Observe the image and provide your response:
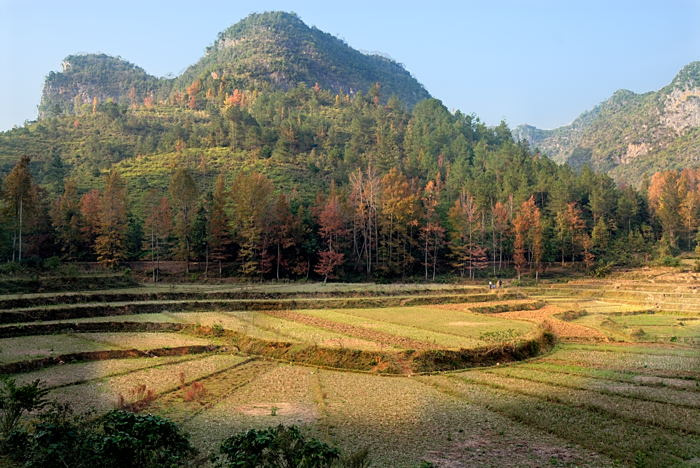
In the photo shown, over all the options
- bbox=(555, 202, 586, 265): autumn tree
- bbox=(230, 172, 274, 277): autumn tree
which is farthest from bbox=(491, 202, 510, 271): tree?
bbox=(230, 172, 274, 277): autumn tree

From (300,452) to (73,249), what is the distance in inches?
1947

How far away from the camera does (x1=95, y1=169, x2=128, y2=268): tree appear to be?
157ft

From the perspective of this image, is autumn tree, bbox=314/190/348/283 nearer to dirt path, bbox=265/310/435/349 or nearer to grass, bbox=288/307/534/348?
grass, bbox=288/307/534/348

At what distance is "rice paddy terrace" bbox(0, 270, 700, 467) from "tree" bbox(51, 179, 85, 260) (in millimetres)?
22944

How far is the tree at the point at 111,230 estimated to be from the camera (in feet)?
157

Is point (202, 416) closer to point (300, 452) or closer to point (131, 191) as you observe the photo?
point (300, 452)

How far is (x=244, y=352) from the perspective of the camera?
20.4 metres

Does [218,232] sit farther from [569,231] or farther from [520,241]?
[569,231]

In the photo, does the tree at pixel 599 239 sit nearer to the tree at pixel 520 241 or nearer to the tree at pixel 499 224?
the tree at pixel 520 241

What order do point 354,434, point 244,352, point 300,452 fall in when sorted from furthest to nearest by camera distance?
point 244,352
point 354,434
point 300,452

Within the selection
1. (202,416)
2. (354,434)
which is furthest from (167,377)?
(354,434)

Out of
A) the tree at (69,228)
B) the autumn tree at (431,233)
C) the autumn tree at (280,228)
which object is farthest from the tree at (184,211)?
the autumn tree at (431,233)

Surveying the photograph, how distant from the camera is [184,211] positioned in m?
51.3

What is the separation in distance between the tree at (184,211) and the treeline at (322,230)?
0.46 feet
